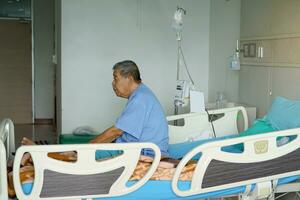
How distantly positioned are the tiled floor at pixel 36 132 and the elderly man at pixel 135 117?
324cm

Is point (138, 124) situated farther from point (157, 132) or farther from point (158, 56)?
point (158, 56)

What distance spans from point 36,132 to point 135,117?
4.19 metres

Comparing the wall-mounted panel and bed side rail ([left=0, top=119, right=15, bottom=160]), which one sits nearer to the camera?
bed side rail ([left=0, top=119, right=15, bottom=160])

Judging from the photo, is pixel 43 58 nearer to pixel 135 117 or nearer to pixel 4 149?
pixel 135 117

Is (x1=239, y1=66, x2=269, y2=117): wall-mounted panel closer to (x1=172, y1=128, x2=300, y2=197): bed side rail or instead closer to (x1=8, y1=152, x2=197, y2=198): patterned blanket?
(x1=172, y1=128, x2=300, y2=197): bed side rail

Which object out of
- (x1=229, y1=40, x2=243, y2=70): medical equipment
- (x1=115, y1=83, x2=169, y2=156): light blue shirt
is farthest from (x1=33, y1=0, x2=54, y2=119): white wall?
(x1=115, y1=83, x2=169, y2=156): light blue shirt

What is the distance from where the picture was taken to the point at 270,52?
11.2 ft

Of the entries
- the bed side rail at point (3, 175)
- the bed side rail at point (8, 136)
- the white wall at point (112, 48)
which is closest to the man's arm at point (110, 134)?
the bed side rail at point (8, 136)

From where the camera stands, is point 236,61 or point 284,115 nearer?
point 284,115

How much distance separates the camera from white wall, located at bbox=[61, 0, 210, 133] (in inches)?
172

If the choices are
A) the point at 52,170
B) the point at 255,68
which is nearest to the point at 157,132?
the point at 52,170

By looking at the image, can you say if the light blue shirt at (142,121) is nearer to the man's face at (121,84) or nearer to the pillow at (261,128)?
the man's face at (121,84)

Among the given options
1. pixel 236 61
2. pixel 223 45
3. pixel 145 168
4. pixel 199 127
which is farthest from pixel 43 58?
pixel 145 168

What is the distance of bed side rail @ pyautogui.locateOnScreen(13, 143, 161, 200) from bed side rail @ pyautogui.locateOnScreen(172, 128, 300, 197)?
0.23m
